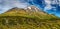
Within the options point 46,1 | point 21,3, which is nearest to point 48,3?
point 46,1

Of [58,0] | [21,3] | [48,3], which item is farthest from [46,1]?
[21,3]

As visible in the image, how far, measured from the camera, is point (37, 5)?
35.0 ft

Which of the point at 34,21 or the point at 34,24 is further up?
the point at 34,21

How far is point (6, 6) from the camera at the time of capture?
10578 millimetres

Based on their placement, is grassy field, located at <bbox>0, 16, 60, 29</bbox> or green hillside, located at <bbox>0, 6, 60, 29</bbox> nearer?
green hillside, located at <bbox>0, 6, 60, 29</bbox>

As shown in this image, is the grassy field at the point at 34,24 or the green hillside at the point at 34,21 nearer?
the green hillside at the point at 34,21

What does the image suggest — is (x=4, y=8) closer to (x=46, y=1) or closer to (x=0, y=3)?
(x=0, y=3)

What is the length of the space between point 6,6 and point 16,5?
0.71 m

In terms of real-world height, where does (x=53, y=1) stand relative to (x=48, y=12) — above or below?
above

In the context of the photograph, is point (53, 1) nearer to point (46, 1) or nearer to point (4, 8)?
point (46, 1)

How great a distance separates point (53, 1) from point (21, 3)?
7.38ft

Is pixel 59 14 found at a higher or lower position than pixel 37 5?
lower

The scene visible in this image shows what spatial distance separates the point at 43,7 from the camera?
10578 mm

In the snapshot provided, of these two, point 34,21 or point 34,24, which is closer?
point 34,24
